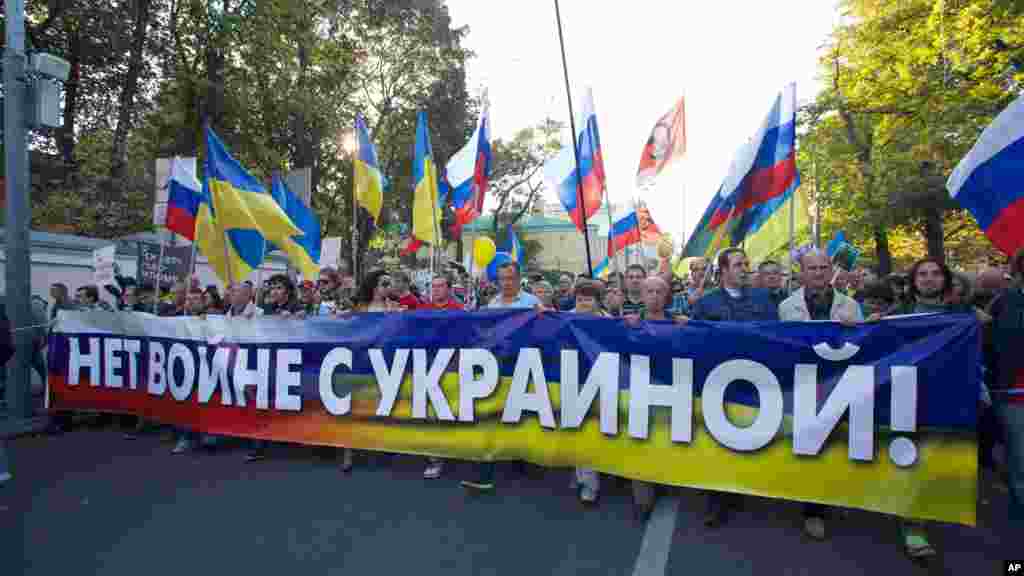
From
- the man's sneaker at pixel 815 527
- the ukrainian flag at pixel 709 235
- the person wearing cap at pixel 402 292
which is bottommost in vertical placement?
the man's sneaker at pixel 815 527

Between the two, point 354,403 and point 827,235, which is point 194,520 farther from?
point 827,235

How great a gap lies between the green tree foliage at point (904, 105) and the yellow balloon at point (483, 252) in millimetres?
7114

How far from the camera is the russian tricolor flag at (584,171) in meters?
6.50

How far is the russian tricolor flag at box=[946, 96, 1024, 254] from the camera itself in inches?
139

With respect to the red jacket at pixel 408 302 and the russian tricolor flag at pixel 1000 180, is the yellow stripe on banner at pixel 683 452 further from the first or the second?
the russian tricolor flag at pixel 1000 180

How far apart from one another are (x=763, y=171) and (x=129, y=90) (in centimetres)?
1531

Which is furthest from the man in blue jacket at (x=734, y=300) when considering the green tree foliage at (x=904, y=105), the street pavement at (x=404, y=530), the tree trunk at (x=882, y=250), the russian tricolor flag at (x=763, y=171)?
the tree trunk at (x=882, y=250)

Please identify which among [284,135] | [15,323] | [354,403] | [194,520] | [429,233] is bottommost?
[194,520]

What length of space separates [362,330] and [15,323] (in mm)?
4347

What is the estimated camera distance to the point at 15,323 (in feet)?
20.8

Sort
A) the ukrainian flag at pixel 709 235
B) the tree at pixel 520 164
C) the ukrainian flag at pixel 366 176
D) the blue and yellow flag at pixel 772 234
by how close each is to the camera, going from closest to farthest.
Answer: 1. the ukrainian flag at pixel 709 235
2. the blue and yellow flag at pixel 772 234
3. the ukrainian flag at pixel 366 176
4. the tree at pixel 520 164

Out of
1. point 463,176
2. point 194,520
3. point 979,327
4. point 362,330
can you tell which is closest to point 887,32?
point 463,176

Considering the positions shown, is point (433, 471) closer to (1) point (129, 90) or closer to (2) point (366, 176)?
(2) point (366, 176)

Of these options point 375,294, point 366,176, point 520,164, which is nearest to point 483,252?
point 366,176
